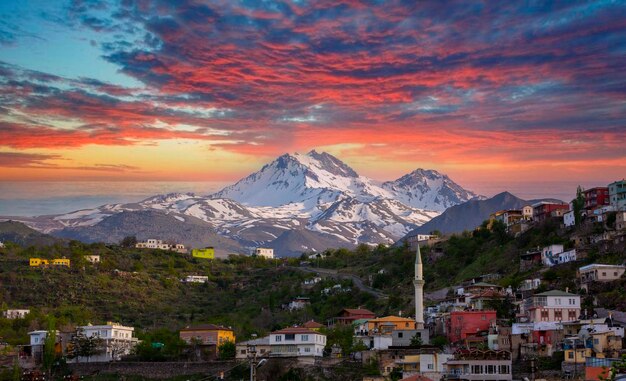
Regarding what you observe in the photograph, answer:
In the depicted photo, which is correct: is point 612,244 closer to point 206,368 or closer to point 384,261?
point 206,368

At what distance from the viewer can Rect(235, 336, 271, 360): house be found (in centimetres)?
7562

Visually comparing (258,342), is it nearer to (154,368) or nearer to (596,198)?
(154,368)

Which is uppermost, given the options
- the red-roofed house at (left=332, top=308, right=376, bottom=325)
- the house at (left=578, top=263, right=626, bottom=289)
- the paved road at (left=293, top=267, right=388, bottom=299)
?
the paved road at (left=293, top=267, right=388, bottom=299)

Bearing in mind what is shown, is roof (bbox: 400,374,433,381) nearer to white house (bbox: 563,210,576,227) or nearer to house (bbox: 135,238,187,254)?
white house (bbox: 563,210,576,227)

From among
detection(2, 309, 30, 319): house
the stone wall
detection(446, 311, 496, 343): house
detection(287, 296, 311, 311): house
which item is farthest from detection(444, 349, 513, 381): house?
detection(2, 309, 30, 319): house

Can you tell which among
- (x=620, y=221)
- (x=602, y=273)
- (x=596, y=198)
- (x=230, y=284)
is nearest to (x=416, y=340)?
(x=602, y=273)

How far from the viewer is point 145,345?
3243 inches

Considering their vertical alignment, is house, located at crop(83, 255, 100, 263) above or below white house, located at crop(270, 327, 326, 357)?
above

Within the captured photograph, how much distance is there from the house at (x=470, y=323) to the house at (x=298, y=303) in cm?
3333

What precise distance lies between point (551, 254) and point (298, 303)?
27866mm

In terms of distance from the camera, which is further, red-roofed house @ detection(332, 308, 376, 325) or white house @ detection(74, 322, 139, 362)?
red-roofed house @ detection(332, 308, 376, 325)

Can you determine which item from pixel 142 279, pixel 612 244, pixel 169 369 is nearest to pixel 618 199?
pixel 612 244

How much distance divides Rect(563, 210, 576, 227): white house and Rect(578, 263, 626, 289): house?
65.4 ft

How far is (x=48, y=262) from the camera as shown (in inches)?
4961
